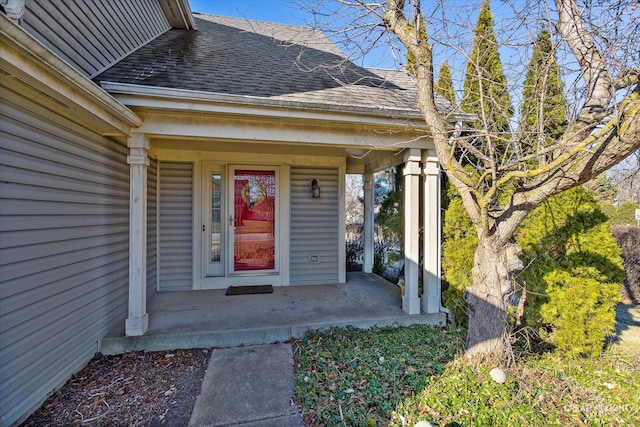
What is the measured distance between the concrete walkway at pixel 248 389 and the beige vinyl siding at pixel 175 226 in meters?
2.15

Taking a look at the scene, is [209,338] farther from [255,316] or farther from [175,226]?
[175,226]

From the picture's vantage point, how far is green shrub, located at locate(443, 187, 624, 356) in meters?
3.09

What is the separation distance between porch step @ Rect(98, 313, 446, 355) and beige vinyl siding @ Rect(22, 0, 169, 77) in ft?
9.22

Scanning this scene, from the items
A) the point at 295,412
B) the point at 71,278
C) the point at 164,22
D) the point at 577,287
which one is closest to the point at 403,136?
the point at 577,287

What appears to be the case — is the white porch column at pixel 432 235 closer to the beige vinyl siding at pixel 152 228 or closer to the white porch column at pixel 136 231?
the white porch column at pixel 136 231

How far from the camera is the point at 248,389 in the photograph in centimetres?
250

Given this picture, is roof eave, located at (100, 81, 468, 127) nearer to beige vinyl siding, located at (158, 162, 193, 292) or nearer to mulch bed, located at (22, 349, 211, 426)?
beige vinyl siding, located at (158, 162, 193, 292)

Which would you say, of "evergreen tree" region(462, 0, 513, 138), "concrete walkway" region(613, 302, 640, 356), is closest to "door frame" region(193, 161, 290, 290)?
"evergreen tree" region(462, 0, 513, 138)

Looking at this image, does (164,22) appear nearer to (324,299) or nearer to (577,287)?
(324,299)

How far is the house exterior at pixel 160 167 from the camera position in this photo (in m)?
2.12

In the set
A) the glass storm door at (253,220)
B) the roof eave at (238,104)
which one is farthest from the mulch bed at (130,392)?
the roof eave at (238,104)

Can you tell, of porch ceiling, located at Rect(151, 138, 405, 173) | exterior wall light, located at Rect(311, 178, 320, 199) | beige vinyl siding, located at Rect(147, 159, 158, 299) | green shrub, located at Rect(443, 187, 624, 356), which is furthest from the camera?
exterior wall light, located at Rect(311, 178, 320, 199)

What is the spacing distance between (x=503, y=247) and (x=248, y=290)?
11.9 feet

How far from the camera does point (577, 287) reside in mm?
3133
